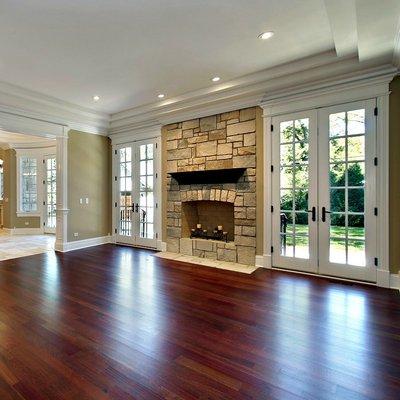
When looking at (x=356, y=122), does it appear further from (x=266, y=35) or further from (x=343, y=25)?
(x=266, y=35)

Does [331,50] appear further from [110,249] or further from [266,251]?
[110,249]

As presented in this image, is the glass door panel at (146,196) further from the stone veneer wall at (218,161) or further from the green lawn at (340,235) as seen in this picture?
the green lawn at (340,235)

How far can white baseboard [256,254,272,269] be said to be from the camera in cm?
448

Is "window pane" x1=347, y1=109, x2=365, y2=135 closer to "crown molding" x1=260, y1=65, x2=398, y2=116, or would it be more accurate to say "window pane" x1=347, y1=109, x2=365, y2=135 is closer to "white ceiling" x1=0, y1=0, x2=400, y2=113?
"crown molding" x1=260, y1=65, x2=398, y2=116

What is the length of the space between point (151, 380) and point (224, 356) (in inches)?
23.4

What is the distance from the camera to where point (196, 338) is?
2.31 m

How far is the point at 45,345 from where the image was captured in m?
2.19

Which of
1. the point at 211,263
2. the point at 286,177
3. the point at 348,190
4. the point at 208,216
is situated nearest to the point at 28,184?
the point at 208,216

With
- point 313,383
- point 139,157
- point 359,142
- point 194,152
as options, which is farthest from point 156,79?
point 313,383

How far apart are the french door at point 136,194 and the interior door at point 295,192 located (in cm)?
285

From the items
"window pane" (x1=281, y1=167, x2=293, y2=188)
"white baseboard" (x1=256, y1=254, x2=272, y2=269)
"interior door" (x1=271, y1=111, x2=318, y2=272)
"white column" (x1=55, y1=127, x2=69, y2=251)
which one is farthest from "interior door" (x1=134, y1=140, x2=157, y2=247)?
"window pane" (x1=281, y1=167, x2=293, y2=188)

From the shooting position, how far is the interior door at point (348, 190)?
3.66 meters

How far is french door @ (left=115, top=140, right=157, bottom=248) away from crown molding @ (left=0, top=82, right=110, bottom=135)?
0.85m

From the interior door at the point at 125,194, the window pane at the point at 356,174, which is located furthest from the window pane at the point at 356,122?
the interior door at the point at 125,194
